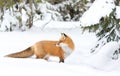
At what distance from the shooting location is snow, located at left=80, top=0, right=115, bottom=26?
243 inches

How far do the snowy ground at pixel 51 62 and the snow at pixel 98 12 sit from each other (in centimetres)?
74

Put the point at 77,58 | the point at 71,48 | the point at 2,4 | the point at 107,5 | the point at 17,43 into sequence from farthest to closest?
the point at 2,4, the point at 17,43, the point at 77,58, the point at 71,48, the point at 107,5

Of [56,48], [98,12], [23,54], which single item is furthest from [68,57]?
[98,12]

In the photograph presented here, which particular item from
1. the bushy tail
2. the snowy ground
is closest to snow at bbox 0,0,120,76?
the snowy ground

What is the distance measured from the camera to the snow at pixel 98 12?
243 inches

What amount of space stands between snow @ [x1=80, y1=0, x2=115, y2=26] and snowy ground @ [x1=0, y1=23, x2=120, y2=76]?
2.42ft

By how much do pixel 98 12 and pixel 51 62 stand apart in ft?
3.72

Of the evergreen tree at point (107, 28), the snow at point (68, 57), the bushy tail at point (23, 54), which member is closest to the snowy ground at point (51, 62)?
the snow at point (68, 57)

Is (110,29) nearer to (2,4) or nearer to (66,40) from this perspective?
(66,40)

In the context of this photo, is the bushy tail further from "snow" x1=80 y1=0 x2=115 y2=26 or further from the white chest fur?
"snow" x1=80 y1=0 x2=115 y2=26

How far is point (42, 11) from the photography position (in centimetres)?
1116

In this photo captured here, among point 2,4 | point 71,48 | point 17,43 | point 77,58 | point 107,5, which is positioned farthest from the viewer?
point 2,4

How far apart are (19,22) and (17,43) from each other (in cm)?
202

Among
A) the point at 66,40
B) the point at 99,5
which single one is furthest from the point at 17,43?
the point at 99,5
